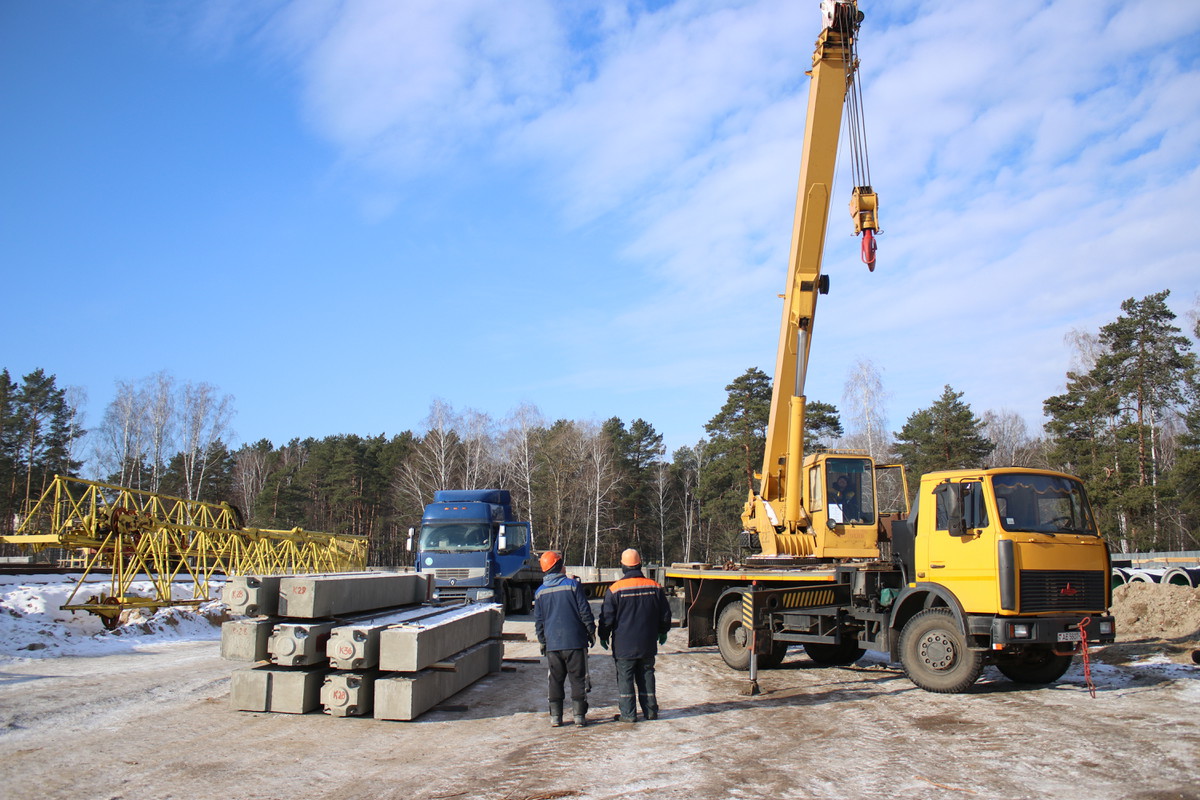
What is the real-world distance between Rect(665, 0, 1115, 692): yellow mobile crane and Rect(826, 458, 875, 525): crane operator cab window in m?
0.02

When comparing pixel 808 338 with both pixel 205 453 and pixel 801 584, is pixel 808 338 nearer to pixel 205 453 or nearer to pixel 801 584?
pixel 801 584

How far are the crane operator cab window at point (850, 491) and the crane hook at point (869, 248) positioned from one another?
283 centimetres

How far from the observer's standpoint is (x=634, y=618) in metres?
7.80

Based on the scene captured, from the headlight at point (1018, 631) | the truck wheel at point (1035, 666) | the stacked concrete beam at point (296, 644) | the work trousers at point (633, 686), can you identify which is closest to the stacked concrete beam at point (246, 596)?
the stacked concrete beam at point (296, 644)

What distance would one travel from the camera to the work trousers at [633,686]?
303 inches

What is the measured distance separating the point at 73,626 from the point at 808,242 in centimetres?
1373

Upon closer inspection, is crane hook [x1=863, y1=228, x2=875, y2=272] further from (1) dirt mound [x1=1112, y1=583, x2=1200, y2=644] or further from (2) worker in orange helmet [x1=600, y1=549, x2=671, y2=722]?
(1) dirt mound [x1=1112, y1=583, x2=1200, y2=644]

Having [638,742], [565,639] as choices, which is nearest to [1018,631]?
[638,742]

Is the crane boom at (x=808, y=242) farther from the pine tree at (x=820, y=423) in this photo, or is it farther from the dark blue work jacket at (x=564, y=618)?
the pine tree at (x=820, y=423)

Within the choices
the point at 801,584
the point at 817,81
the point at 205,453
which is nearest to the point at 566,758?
the point at 801,584

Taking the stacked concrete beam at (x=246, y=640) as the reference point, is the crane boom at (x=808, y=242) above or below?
above

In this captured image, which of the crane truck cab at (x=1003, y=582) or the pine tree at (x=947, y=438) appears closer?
the crane truck cab at (x=1003, y=582)

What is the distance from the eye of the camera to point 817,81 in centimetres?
1182

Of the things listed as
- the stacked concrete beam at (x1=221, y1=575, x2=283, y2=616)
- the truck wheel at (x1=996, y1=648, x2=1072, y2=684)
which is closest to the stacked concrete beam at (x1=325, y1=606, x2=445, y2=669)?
the stacked concrete beam at (x1=221, y1=575, x2=283, y2=616)
